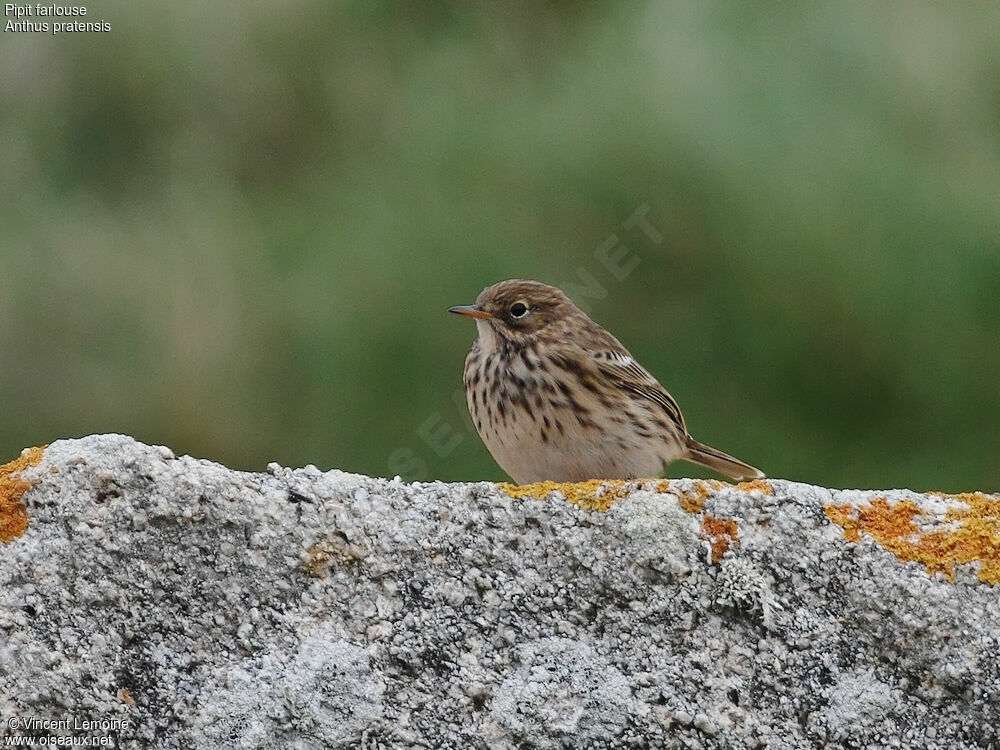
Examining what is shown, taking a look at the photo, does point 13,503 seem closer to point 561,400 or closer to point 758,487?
point 758,487

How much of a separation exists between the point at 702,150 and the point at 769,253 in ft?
1.38

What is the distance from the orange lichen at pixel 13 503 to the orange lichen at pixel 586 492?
36.5 inches

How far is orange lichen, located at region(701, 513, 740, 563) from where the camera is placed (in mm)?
2635

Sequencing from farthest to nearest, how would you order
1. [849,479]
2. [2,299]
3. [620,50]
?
[620,50] → [2,299] → [849,479]

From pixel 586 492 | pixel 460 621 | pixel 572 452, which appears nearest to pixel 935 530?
pixel 586 492

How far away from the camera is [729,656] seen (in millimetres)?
2559

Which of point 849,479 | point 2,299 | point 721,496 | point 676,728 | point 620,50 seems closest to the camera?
point 676,728

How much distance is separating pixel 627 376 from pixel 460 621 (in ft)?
9.43

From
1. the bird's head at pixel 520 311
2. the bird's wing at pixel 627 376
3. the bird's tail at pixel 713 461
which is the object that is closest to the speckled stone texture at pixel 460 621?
the bird's head at pixel 520 311

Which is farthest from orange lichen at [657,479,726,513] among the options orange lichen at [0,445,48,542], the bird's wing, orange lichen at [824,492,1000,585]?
the bird's wing

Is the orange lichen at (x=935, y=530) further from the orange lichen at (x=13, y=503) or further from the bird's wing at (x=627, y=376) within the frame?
the bird's wing at (x=627, y=376)

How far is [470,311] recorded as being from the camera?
4.70m

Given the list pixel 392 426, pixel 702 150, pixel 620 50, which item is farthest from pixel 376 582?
pixel 620 50

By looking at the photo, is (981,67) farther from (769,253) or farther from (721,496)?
(721,496)
